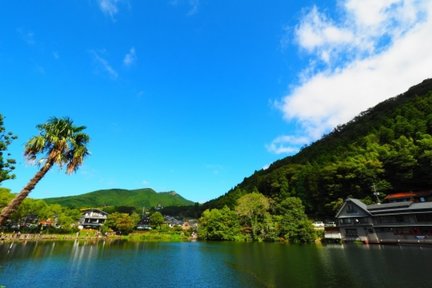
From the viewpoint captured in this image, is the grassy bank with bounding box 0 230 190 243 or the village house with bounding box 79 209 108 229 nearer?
the grassy bank with bounding box 0 230 190 243

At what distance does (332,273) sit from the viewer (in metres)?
22.5

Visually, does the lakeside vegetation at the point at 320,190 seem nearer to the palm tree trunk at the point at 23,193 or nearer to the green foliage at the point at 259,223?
the green foliage at the point at 259,223

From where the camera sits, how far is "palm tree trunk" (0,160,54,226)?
43.0 ft

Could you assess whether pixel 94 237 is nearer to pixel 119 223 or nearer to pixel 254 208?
pixel 119 223

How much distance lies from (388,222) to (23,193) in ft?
183

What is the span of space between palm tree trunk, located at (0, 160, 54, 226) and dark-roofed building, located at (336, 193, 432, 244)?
51.9m

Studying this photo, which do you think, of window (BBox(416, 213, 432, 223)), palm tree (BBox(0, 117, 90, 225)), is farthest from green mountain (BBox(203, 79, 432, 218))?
palm tree (BBox(0, 117, 90, 225))

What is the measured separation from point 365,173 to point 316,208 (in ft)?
61.6

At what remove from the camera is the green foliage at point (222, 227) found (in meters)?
74.2

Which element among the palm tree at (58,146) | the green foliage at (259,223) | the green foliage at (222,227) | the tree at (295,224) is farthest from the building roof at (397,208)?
the palm tree at (58,146)

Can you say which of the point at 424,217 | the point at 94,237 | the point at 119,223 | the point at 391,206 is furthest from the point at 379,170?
the point at 94,237

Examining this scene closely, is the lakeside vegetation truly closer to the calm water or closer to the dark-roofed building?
the dark-roofed building

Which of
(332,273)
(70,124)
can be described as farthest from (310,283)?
(70,124)

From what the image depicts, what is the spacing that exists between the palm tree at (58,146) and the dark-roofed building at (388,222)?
165 feet
